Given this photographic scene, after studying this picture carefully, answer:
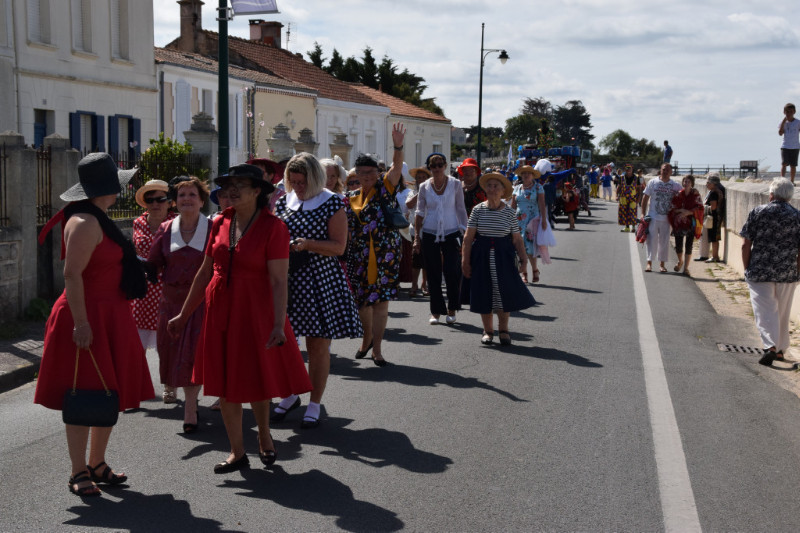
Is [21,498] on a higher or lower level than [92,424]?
lower

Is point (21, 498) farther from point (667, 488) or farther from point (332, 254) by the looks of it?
point (667, 488)

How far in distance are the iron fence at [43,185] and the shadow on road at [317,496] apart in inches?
290

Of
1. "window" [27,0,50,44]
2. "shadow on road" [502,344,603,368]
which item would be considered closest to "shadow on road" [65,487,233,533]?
"shadow on road" [502,344,603,368]

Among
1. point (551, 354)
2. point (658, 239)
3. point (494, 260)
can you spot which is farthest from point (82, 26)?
point (551, 354)

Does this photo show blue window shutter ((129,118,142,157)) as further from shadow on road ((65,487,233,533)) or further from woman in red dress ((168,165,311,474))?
shadow on road ((65,487,233,533))

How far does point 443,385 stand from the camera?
818 cm

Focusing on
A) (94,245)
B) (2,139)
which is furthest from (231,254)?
(2,139)

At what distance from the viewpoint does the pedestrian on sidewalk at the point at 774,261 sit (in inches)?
372

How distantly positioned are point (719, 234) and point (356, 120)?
99.0 feet

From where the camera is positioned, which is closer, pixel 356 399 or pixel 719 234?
pixel 356 399

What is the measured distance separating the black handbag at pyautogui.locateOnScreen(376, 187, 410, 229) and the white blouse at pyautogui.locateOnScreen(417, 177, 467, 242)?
2158mm

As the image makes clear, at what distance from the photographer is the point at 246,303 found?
18.2ft

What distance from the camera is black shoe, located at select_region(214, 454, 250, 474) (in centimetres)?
570

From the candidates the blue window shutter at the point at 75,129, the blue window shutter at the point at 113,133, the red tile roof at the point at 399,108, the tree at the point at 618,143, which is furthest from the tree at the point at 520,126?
the blue window shutter at the point at 75,129
